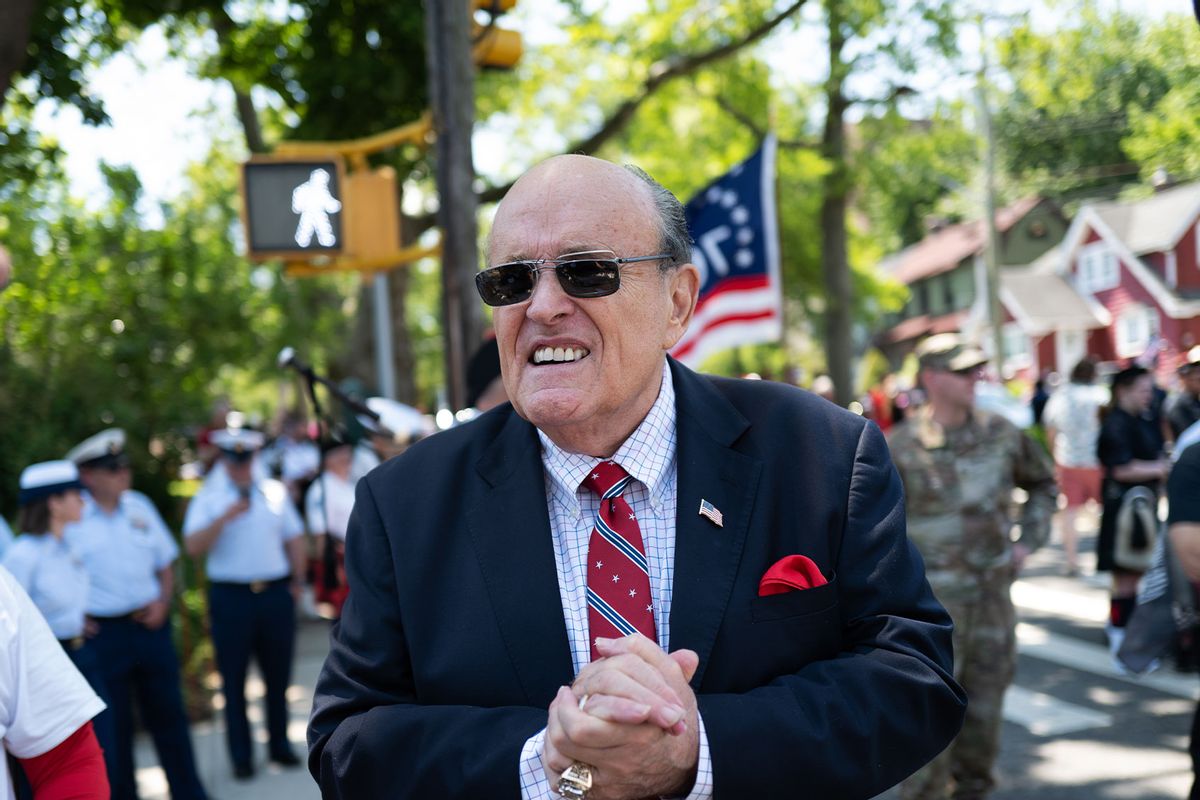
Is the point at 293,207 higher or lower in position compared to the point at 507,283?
higher

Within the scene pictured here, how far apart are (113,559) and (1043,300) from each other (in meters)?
41.6

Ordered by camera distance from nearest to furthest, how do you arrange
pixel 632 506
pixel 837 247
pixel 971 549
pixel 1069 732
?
A: pixel 632 506 < pixel 971 549 < pixel 1069 732 < pixel 837 247

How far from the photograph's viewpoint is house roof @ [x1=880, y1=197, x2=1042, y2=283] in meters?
51.3

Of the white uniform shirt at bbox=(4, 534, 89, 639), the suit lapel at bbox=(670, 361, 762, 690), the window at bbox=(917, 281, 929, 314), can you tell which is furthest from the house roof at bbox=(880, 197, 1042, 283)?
the suit lapel at bbox=(670, 361, 762, 690)

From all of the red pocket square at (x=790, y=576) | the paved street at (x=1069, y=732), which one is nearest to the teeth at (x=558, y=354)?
the red pocket square at (x=790, y=576)

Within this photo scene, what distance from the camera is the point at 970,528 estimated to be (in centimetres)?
507

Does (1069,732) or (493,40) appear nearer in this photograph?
(1069,732)

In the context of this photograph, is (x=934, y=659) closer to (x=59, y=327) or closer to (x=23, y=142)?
(x=23, y=142)

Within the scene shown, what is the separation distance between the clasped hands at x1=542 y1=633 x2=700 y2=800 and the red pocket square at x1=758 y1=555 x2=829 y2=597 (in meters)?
0.23

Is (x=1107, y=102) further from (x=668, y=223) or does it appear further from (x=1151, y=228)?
(x=1151, y=228)

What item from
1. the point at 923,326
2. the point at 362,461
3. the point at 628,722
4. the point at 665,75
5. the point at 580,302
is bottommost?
the point at 362,461

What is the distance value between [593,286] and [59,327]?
46.3 ft

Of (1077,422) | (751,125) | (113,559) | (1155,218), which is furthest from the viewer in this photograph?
(751,125)

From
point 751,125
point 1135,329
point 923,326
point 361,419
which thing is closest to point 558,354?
point 361,419
